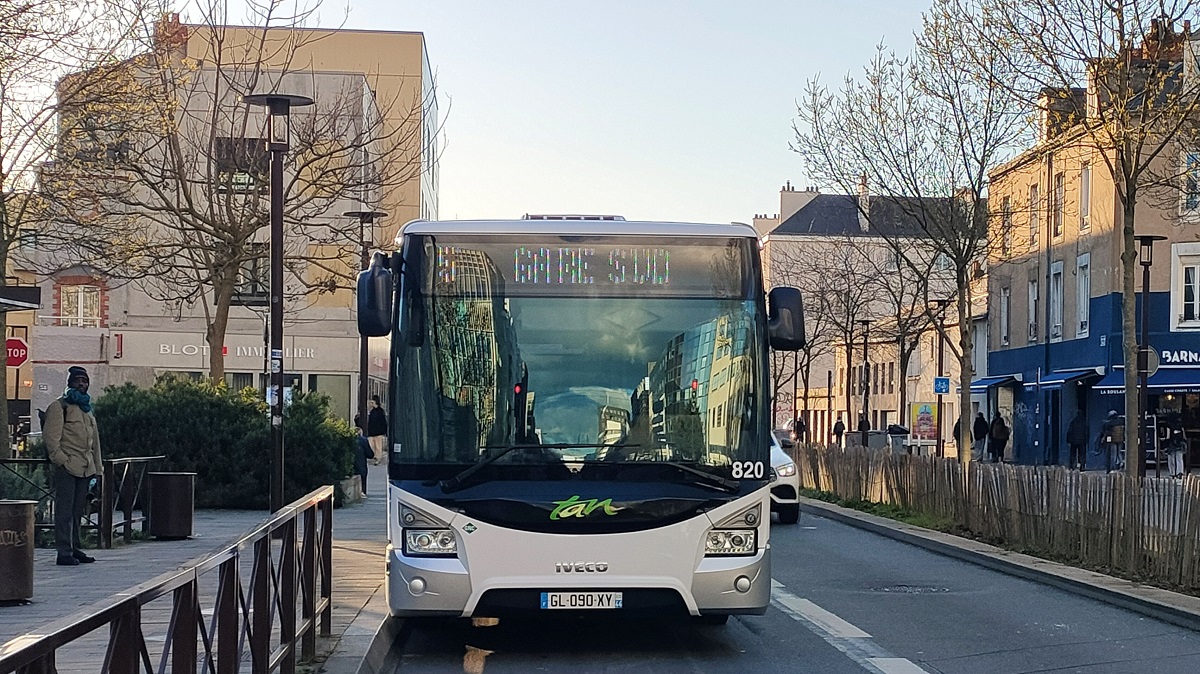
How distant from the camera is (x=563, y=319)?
989 centimetres

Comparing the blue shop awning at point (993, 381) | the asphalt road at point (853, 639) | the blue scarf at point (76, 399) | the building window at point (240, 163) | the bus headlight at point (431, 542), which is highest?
the building window at point (240, 163)

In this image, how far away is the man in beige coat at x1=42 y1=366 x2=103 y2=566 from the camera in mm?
13938

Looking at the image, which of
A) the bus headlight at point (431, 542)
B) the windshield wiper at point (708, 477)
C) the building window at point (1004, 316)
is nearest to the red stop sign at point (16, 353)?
the bus headlight at point (431, 542)

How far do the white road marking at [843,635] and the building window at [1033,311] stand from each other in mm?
39008

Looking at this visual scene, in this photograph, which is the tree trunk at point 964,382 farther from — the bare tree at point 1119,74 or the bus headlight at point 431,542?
the bus headlight at point 431,542

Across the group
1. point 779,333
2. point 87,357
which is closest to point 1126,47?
point 779,333

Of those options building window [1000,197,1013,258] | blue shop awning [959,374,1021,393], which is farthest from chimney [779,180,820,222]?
building window [1000,197,1013,258]

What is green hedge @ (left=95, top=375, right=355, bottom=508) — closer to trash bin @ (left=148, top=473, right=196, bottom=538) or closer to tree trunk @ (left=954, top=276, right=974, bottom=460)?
trash bin @ (left=148, top=473, right=196, bottom=538)

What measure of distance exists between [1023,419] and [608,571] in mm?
43667

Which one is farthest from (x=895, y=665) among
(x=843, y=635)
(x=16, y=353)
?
(x=16, y=353)

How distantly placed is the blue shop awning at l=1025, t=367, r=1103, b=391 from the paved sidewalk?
27690 mm

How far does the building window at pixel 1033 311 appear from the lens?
166 feet

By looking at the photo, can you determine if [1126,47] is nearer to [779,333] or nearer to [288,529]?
[779,333]

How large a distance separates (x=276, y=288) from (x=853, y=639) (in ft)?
28.8
